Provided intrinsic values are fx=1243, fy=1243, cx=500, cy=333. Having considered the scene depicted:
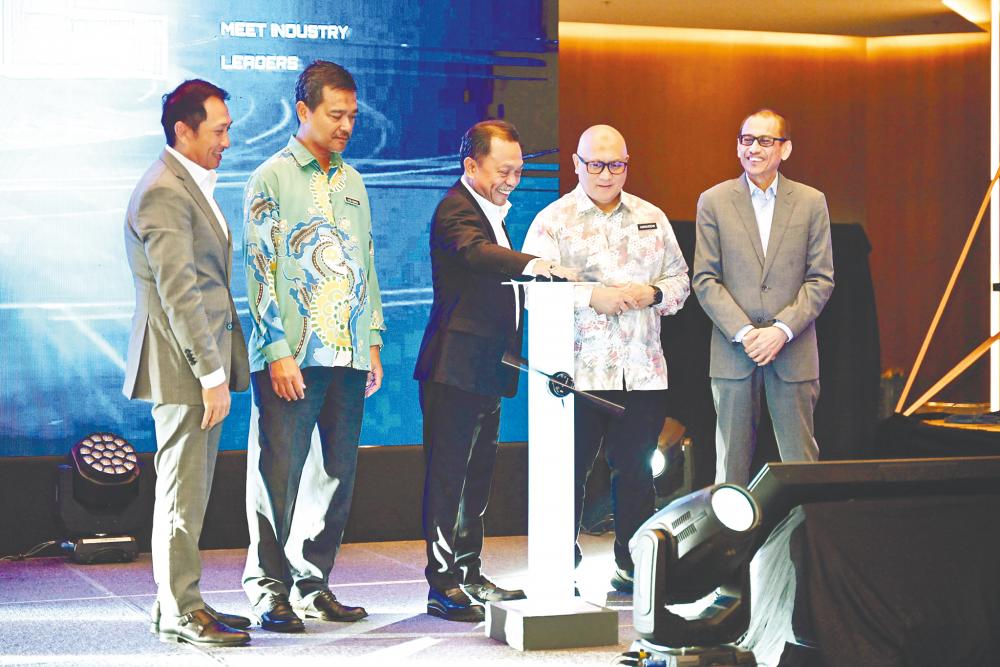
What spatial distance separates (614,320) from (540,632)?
113 cm

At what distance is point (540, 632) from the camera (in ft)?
10.9

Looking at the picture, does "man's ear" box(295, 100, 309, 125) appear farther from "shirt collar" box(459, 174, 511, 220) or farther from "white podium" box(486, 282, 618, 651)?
"white podium" box(486, 282, 618, 651)

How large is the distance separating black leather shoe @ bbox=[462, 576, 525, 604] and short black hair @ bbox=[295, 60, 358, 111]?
60.1 inches

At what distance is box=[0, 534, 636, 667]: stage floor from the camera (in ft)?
10.6

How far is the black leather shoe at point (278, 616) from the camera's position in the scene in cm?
348

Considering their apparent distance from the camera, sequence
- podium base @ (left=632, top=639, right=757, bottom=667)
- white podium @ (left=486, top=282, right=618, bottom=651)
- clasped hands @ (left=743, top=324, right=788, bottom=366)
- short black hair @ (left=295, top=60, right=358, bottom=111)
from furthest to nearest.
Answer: clasped hands @ (left=743, top=324, right=788, bottom=366)
short black hair @ (left=295, top=60, right=358, bottom=111)
white podium @ (left=486, top=282, right=618, bottom=651)
podium base @ (left=632, top=639, right=757, bottom=667)

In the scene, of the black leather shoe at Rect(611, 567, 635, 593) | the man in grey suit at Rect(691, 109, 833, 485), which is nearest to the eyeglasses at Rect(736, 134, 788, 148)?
the man in grey suit at Rect(691, 109, 833, 485)

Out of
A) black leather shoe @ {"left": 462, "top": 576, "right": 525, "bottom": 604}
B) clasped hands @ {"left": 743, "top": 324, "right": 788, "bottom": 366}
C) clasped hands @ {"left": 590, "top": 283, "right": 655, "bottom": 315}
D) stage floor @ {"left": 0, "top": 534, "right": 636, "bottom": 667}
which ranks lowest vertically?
stage floor @ {"left": 0, "top": 534, "right": 636, "bottom": 667}

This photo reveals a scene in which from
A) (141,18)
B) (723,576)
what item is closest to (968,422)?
(723,576)

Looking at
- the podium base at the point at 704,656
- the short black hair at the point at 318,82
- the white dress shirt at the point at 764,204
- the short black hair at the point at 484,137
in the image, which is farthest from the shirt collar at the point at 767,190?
the podium base at the point at 704,656

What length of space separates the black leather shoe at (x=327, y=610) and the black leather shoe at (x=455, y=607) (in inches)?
8.6

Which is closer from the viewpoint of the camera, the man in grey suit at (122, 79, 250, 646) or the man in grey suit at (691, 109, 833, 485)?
the man in grey suit at (122, 79, 250, 646)

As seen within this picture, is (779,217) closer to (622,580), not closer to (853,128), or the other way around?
(622,580)

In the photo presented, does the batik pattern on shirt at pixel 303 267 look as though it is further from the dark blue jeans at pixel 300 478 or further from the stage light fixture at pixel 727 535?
the stage light fixture at pixel 727 535
